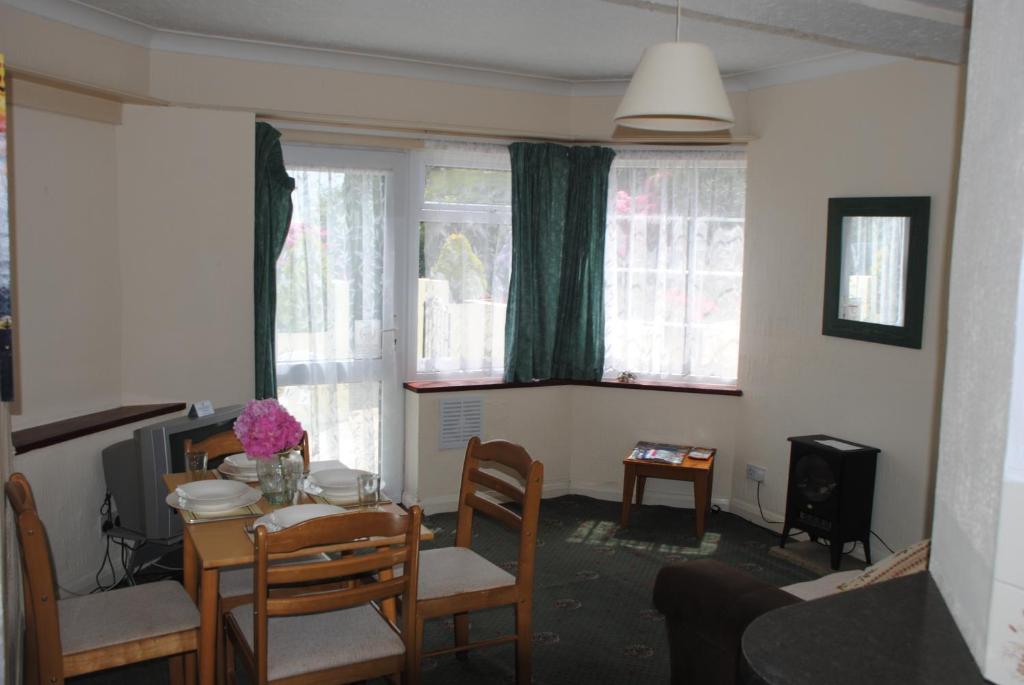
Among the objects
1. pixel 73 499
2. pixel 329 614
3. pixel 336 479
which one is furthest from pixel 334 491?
pixel 73 499

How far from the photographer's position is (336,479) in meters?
3.15

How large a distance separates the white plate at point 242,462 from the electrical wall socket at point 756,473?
2.99m

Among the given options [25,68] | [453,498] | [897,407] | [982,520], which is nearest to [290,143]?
[25,68]

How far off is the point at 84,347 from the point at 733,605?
3.13 metres

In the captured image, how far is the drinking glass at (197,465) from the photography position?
10.6ft

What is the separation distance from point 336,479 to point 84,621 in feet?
2.89

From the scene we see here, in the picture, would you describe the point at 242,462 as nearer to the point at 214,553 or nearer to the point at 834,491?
the point at 214,553

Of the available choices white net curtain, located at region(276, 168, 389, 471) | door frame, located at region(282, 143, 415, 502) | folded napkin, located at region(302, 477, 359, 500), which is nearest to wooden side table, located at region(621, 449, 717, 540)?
door frame, located at region(282, 143, 415, 502)

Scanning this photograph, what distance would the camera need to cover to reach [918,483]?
4.20 m

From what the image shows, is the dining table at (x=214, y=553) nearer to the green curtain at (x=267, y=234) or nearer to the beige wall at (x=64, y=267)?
the beige wall at (x=64, y=267)

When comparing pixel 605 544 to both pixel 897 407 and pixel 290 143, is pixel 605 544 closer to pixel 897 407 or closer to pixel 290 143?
pixel 897 407

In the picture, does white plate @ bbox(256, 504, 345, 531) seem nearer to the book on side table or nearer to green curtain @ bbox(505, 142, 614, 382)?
the book on side table

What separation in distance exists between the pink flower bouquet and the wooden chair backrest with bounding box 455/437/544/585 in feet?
2.34

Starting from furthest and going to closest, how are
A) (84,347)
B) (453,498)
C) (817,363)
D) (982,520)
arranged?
1. (453,498)
2. (817,363)
3. (84,347)
4. (982,520)
